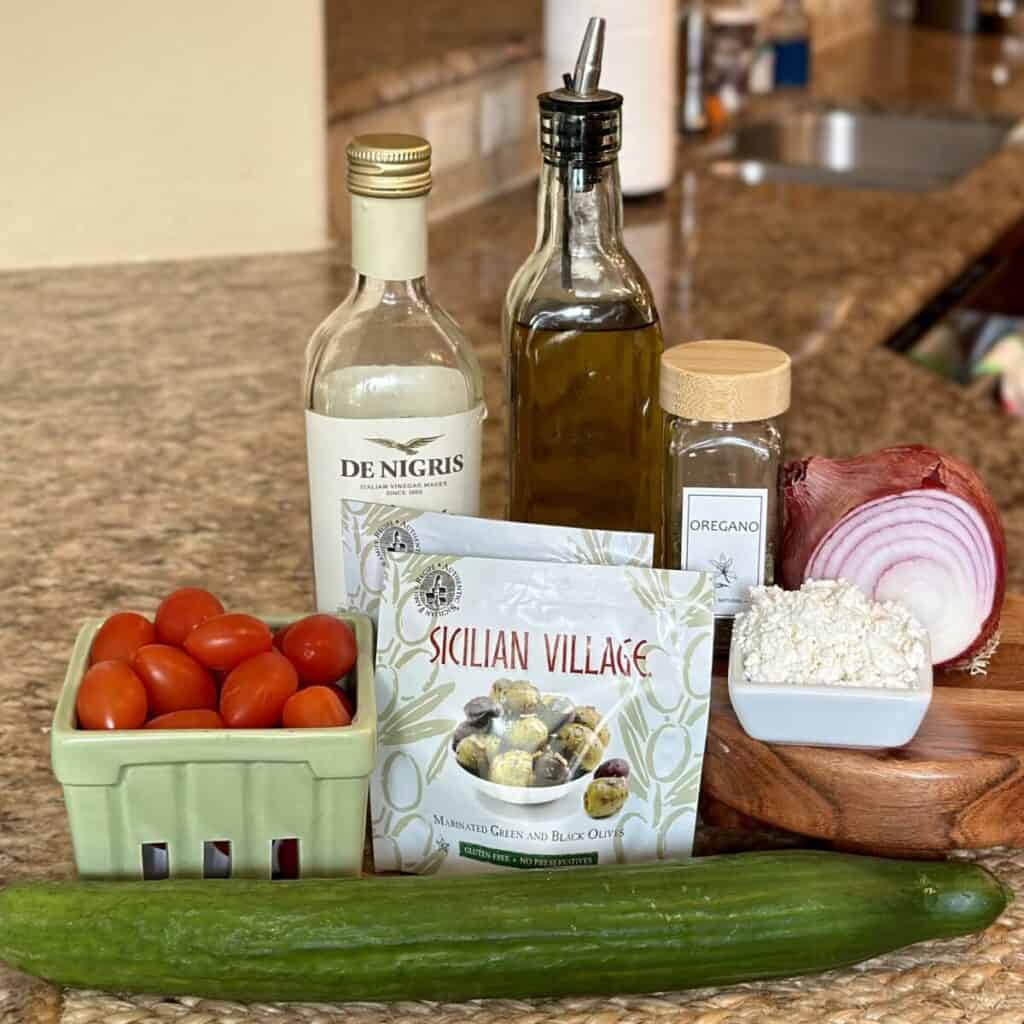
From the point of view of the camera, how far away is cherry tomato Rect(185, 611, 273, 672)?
78 centimetres

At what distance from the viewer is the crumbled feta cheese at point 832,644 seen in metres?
0.79

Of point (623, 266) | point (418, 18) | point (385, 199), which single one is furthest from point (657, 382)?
point (418, 18)

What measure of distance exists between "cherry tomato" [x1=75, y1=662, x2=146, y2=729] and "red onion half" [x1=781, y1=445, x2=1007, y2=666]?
346 mm

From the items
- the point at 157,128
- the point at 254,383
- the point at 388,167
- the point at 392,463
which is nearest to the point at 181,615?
the point at 392,463

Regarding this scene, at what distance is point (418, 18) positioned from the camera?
2414 millimetres

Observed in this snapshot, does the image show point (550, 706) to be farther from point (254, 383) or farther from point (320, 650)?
point (254, 383)

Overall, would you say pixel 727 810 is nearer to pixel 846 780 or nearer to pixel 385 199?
pixel 846 780

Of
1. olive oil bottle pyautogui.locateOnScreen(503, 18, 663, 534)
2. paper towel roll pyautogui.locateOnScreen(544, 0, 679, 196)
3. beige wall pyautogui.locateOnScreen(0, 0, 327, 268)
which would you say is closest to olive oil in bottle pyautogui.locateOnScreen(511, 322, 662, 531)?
olive oil bottle pyautogui.locateOnScreen(503, 18, 663, 534)

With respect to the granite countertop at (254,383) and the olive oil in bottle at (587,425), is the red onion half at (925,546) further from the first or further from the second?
the granite countertop at (254,383)

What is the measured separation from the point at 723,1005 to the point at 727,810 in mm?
132

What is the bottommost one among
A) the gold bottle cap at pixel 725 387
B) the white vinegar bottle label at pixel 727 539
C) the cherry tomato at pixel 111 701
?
the cherry tomato at pixel 111 701

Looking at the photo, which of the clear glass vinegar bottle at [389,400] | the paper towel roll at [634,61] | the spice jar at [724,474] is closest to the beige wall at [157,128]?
the paper towel roll at [634,61]

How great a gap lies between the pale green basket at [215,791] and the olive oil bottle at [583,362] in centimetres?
19

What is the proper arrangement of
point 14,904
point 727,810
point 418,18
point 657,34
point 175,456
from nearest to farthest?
point 14,904 < point 727,810 < point 175,456 < point 657,34 < point 418,18
